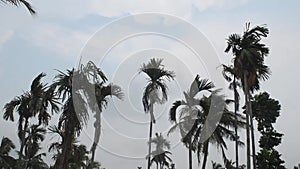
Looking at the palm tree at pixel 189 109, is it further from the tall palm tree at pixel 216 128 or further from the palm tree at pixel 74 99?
the palm tree at pixel 74 99

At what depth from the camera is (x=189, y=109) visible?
26234 mm

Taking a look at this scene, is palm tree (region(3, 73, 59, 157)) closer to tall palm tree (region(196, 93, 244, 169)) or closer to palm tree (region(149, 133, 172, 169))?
tall palm tree (region(196, 93, 244, 169))

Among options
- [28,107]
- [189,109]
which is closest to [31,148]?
[28,107]

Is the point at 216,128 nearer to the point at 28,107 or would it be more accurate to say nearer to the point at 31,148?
the point at 28,107

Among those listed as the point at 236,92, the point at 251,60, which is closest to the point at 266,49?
the point at 251,60

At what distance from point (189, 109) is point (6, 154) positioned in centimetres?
1946

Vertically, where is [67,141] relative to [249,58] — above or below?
below

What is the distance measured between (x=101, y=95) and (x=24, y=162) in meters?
13.4

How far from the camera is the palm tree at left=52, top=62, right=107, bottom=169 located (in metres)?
16.4

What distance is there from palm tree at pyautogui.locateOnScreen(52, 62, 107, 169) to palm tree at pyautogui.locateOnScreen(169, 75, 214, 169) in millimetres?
9799

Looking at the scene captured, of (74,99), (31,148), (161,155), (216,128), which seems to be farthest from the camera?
(161,155)

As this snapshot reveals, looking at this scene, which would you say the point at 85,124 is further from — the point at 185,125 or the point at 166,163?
the point at 166,163

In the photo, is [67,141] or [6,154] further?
[6,154]

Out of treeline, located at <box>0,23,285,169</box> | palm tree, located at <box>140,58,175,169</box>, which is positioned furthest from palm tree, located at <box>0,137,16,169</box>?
palm tree, located at <box>140,58,175,169</box>
